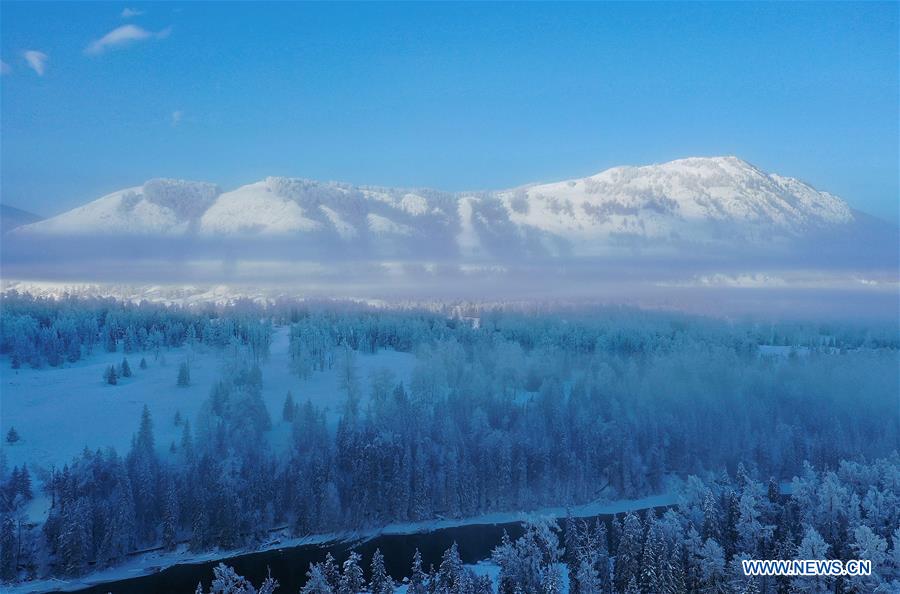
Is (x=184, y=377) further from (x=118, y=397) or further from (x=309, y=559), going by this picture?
(x=309, y=559)

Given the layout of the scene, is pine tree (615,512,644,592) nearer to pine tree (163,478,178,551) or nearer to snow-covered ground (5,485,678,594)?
snow-covered ground (5,485,678,594)

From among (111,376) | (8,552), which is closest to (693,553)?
(8,552)

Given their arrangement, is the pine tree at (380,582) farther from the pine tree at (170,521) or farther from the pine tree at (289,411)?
the pine tree at (289,411)

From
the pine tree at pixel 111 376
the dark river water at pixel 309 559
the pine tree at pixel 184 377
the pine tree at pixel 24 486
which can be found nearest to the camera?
the dark river water at pixel 309 559

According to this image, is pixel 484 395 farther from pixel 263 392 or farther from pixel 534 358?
pixel 263 392

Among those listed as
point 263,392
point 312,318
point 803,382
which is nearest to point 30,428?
point 263,392

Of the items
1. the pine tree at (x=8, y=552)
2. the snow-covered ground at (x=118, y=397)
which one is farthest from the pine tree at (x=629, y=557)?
the snow-covered ground at (x=118, y=397)
